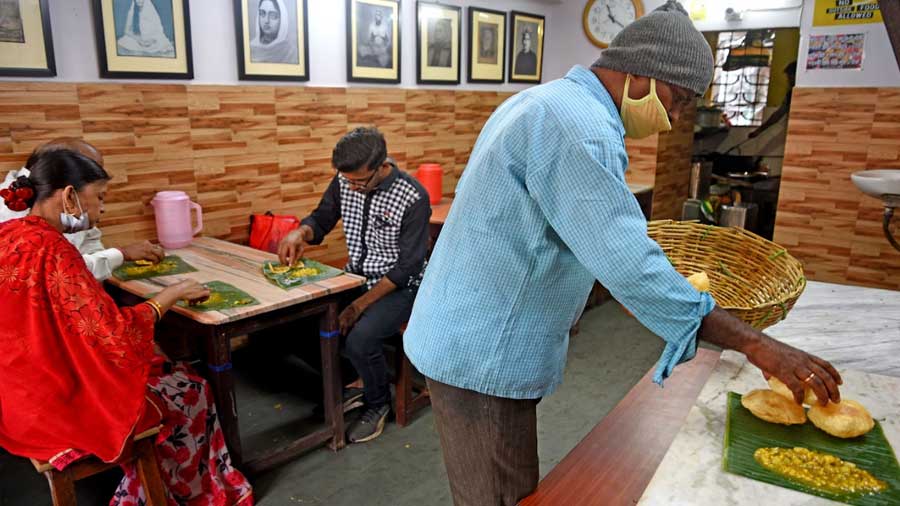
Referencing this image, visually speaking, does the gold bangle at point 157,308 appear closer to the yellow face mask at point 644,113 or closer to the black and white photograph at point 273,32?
the yellow face mask at point 644,113

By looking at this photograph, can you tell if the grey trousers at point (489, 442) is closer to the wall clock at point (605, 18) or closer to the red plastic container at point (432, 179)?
the red plastic container at point (432, 179)

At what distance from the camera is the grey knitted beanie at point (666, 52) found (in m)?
1.19

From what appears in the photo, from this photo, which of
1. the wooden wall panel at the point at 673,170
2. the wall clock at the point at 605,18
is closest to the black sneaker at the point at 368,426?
the wooden wall panel at the point at 673,170

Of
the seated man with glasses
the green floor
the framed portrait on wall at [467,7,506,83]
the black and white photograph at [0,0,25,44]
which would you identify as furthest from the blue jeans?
the framed portrait on wall at [467,7,506,83]

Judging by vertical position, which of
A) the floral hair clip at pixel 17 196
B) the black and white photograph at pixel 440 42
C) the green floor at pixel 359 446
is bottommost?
the green floor at pixel 359 446

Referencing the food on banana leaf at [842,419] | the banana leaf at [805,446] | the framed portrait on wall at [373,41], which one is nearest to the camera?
the banana leaf at [805,446]

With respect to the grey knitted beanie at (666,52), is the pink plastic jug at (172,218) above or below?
below

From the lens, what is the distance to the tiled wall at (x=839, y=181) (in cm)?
385

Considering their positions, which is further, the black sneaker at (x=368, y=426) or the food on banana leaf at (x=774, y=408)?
the black sneaker at (x=368, y=426)

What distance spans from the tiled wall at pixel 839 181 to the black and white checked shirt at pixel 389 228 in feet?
9.08

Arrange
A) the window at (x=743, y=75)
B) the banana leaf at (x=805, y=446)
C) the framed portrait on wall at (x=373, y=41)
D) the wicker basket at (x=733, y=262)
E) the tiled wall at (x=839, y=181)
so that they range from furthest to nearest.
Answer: the window at (x=743, y=75)
the tiled wall at (x=839, y=181)
the framed portrait on wall at (x=373, y=41)
the wicker basket at (x=733, y=262)
the banana leaf at (x=805, y=446)

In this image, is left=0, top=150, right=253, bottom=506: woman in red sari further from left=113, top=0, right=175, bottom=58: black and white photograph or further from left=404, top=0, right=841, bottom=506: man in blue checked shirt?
left=113, top=0, right=175, bottom=58: black and white photograph

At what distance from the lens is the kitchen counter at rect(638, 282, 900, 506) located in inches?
40.2

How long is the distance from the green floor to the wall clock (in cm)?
238
